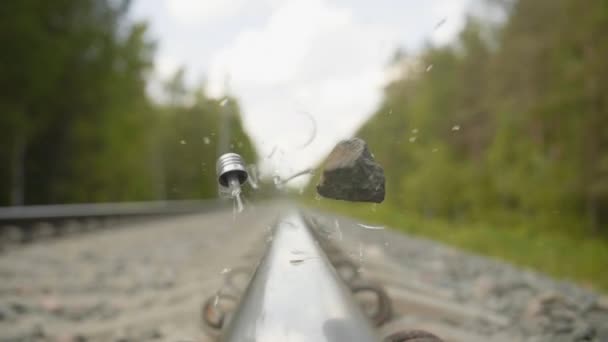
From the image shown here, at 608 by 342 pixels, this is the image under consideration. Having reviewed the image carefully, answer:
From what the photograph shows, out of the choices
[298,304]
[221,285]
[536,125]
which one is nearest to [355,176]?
[298,304]

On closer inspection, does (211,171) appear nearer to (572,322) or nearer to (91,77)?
(572,322)

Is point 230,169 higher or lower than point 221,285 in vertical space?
higher

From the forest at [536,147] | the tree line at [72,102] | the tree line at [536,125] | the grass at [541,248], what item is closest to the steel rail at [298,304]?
the grass at [541,248]

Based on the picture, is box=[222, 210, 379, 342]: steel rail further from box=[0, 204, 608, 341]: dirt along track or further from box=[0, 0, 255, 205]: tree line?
box=[0, 0, 255, 205]: tree line

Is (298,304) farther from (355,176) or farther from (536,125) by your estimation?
(536,125)

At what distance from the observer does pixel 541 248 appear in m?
8.29

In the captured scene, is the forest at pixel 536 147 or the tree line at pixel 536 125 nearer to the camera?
the forest at pixel 536 147

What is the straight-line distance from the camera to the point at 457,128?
961 millimetres

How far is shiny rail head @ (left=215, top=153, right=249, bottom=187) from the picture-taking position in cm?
85

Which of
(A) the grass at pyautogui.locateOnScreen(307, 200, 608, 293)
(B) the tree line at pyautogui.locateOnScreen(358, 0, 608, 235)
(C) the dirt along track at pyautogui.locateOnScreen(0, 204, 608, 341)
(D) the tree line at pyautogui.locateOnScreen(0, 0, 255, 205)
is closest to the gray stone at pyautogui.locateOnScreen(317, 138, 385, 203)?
(C) the dirt along track at pyautogui.locateOnScreen(0, 204, 608, 341)

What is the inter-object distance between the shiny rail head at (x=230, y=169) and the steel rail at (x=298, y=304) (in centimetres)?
15

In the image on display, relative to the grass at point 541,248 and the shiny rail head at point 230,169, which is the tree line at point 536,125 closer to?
the grass at point 541,248

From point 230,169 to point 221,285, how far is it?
433 millimetres

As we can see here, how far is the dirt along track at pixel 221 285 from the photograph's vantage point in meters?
1.40
